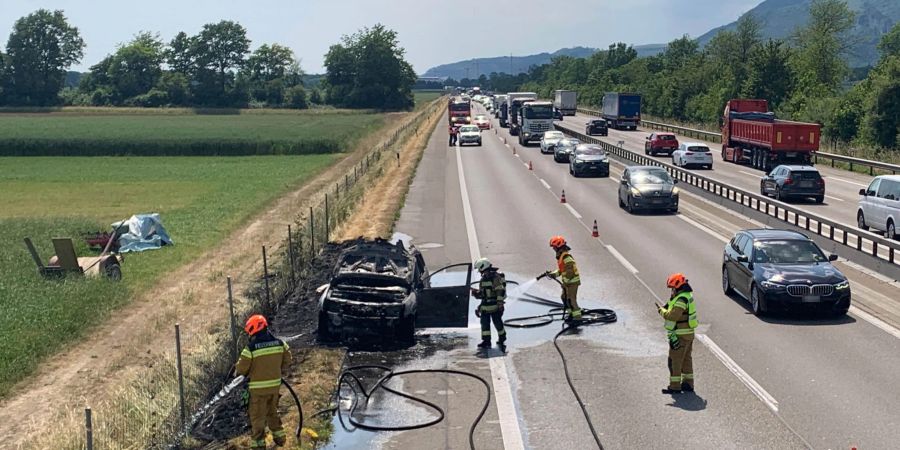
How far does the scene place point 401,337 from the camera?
16.2m

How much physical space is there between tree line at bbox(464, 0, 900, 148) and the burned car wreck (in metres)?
44.1

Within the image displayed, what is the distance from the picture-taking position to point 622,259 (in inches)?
954

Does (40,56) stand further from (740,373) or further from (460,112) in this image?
(740,373)

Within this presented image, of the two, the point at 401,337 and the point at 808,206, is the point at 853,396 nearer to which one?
the point at 401,337

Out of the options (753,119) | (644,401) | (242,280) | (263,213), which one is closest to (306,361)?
(644,401)

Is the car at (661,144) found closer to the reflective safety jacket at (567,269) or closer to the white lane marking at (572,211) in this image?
the white lane marking at (572,211)

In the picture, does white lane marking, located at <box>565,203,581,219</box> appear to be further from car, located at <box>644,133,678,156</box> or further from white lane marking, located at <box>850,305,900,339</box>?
car, located at <box>644,133,678,156</box>

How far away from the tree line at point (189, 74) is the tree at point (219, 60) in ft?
0.58

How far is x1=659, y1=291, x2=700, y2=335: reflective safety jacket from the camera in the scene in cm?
1295

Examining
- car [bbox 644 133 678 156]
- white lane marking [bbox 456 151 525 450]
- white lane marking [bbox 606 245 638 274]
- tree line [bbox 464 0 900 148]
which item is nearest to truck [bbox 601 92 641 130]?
tree line [bbox 464 0 900 148]

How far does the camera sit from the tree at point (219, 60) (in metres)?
170

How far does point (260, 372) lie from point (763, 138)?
41.6m

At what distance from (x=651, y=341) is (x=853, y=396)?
3993mm

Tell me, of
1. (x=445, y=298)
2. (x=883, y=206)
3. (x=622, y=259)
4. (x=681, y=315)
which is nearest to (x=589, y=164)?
(x=883, y=206)
